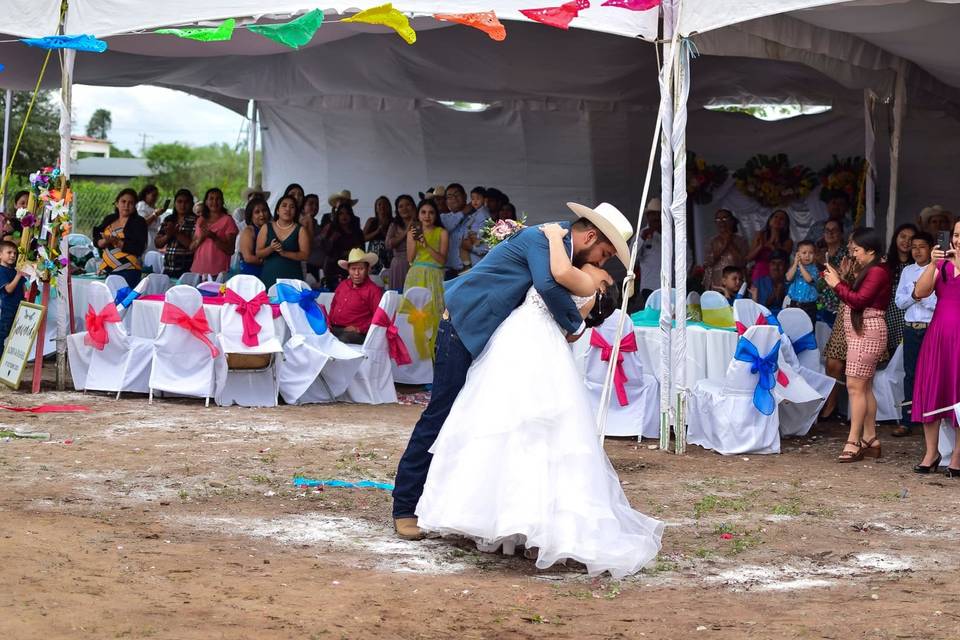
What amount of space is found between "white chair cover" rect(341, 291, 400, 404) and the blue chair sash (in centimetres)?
38

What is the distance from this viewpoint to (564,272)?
507 cm

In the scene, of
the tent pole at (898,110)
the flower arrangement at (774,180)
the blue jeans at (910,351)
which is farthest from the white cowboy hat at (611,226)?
the flower arrangement at (774,180)

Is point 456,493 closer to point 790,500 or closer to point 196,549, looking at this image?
point 196,549

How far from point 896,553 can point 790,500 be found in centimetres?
118

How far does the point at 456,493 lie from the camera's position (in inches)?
196

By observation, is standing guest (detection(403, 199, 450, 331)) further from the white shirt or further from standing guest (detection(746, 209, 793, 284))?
the white shirt

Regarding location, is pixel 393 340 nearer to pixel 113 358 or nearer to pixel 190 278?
pixel 113 358

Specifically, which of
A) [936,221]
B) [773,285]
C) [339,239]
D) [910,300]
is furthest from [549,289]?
[339,239]

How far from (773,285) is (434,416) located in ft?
22.8

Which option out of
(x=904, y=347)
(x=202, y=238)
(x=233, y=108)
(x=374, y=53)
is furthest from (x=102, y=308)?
(x=233, y=108)

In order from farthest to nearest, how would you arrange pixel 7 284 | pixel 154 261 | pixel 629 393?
pixel 154 261 → pixel 7 284 → pixel 629 393

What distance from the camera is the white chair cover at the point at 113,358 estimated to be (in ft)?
31.7

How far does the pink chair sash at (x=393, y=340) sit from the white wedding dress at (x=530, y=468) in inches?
195

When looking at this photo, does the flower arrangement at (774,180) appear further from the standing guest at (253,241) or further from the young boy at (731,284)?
the standing guest at (253,241)
